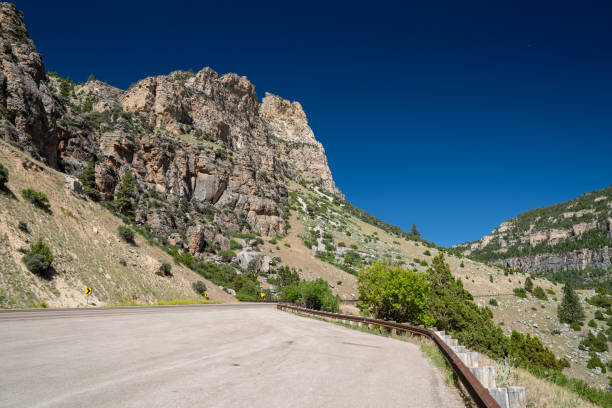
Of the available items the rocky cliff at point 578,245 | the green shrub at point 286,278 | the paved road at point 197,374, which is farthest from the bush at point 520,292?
the rocky cliff at point 578,245

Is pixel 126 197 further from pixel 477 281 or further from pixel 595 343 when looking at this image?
pixel 595 343

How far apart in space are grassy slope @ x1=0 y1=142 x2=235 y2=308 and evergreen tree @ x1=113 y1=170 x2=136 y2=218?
11.5m

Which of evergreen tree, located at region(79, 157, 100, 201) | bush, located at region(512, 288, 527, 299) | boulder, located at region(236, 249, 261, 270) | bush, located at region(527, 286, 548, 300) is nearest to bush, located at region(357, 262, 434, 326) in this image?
boulder, located at region(236, 249, 261, 270)

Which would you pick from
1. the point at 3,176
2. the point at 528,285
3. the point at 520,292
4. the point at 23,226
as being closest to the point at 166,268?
the point at 23,226

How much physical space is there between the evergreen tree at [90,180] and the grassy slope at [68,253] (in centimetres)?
878

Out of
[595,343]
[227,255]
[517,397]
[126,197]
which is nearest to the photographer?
[517,397]

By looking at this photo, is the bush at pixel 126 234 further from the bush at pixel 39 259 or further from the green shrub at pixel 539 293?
the green shrub at pixel 539 293

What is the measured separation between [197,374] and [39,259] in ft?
75.7

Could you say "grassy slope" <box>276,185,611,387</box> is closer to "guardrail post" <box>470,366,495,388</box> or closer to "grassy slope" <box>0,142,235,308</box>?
"grassy slope" <box>0,142,235,308</box>

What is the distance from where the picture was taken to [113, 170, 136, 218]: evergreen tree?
164 ft

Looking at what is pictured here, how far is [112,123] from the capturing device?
67562 mm

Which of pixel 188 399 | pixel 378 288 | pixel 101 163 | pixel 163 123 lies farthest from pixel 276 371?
pixel 163 123

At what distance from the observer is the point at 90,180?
4831cm

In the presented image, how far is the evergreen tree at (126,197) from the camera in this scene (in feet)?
164
